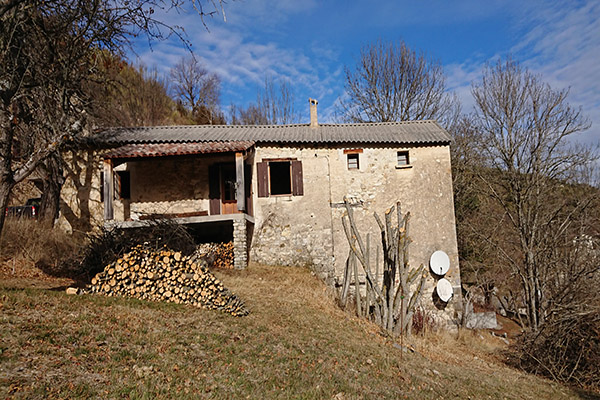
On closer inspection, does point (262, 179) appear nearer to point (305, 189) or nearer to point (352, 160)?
point (305, 189)

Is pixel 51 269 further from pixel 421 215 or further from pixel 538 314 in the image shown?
pixel 538 314

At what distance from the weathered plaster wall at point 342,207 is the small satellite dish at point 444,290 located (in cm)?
32

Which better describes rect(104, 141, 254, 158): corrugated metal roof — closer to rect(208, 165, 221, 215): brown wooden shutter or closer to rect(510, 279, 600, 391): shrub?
rect(208, 165, 221, 215): brown wooden shutter

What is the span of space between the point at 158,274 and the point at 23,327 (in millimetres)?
2985

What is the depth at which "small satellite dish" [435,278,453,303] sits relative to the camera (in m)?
13.3

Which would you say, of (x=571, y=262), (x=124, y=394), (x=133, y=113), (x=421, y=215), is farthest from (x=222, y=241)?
(x=133, y=113)

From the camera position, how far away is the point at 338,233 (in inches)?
542

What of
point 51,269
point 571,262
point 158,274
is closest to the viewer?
point 158,274

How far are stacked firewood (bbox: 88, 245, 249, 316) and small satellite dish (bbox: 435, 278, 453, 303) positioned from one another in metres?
7.83

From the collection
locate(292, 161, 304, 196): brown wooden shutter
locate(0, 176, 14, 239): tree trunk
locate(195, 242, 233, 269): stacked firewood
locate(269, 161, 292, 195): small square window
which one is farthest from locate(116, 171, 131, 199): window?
locate(0, 176, 14, 239): tree trunk

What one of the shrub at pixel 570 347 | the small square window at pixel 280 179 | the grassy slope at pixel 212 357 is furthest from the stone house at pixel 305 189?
the grassy slope at pixel 212 357

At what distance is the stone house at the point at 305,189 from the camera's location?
43.7 feet

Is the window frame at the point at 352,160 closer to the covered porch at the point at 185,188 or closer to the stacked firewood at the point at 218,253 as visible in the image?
the covered porch at the point at 185,188

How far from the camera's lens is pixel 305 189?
1378 cm
